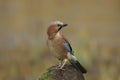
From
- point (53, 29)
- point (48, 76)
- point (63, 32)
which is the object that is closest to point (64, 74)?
point (48, 76)

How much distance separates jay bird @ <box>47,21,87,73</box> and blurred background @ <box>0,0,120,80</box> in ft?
6.86

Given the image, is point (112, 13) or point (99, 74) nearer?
point (99, 74)

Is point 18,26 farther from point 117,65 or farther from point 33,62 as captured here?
point 117,65

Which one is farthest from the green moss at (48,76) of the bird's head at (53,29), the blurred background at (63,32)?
the blurred background at (63,32)

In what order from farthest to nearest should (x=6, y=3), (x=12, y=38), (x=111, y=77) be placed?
1. (x=6, y=3)
2. (x=12, y=38)
3. (x=111, y=77)

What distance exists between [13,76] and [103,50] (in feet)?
3.20

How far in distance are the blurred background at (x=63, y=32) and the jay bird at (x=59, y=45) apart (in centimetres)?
209

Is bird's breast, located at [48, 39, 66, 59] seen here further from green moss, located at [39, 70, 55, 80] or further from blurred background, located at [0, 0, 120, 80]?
blurred background, located at [0, 0, 120, 80]

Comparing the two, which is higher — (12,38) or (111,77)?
(12,38)

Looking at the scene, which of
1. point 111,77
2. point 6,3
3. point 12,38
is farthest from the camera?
point 6,3

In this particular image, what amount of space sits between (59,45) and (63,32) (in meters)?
2.75

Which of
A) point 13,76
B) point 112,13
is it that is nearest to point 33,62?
point 13,76

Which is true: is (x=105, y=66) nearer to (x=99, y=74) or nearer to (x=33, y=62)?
(x=99, y=74)

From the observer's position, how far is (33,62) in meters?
5.92
